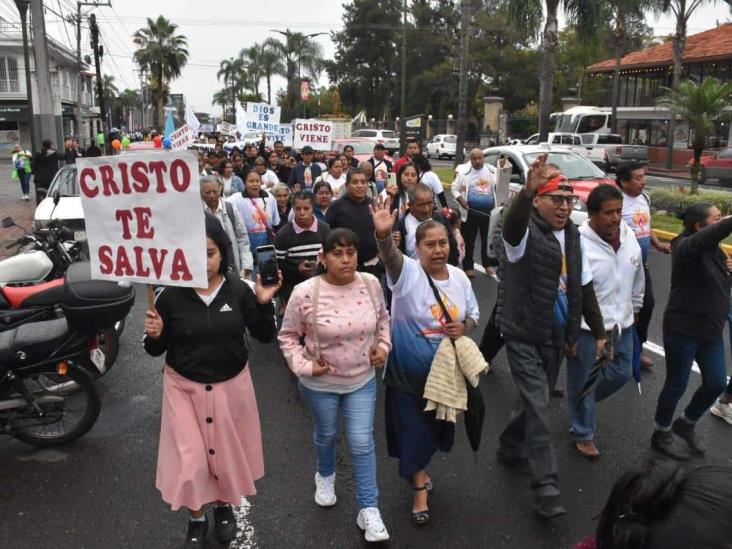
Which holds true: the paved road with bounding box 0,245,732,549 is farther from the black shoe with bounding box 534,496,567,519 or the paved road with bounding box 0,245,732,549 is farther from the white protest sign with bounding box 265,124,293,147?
the white protest sign with bounding box 265,124,293,147

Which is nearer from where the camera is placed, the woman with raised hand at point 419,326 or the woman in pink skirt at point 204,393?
the woman in pink skirt at point 204,393

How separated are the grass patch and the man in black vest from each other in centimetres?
953

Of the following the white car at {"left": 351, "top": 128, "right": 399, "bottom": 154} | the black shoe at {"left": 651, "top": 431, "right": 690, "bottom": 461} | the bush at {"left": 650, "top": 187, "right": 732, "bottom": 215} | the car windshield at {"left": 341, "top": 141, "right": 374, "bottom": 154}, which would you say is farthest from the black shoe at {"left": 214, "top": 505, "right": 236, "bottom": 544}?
the white car at {"left": 351, "top": 128, "right": 399, "bottom": 154}

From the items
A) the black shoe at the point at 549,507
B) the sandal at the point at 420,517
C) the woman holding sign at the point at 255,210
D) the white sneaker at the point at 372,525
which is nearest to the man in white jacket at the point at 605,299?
the black shoe at the point at 549,507

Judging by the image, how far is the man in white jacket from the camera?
4.12 metres

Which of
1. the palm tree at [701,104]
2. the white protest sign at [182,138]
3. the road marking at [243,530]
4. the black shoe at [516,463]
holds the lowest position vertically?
the road marking at [243,530]

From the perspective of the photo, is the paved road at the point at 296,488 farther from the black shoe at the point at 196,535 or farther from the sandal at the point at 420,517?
the black shoe at the point at 196,535

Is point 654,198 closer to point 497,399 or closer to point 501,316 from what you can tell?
point 497,399

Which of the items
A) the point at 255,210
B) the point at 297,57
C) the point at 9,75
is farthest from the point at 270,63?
the point at 255,210

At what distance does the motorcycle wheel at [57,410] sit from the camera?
4426mm

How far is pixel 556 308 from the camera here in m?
3.91

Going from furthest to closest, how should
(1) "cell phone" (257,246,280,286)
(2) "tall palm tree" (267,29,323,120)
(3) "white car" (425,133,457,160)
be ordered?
(2) "tall palm tree" (267,29,323,120), (3) "white car" (425,133,457,160), (1) "cell phone" (257,246,280,286)

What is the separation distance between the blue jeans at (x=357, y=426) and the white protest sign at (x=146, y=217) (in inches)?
37.1

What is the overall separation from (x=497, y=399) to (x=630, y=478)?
4.31 m
